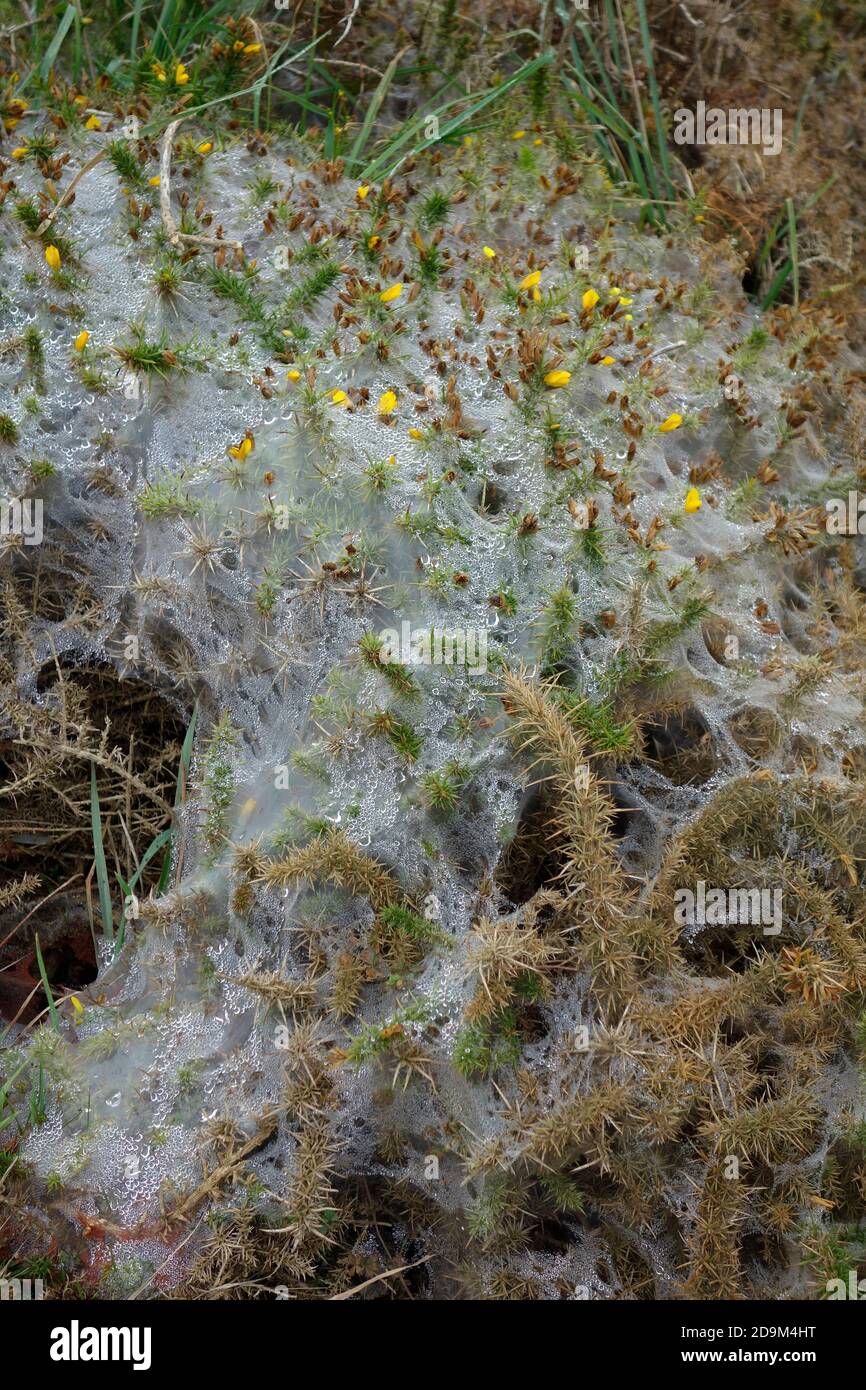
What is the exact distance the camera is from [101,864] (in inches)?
150

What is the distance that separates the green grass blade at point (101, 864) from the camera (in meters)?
3.78

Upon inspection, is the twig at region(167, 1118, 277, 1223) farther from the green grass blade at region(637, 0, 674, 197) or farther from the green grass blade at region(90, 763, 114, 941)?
the green grass blade at region(637, 0, 674, 197)

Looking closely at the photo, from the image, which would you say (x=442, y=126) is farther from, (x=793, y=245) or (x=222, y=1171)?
(x=222, y=1171)

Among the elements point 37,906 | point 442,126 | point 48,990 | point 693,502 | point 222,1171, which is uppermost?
point 442,126

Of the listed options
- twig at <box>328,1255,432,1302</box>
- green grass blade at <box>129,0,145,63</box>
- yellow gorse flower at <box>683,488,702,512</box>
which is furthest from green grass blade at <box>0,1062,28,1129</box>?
green grass blade at <box>129,0,145,63</box>

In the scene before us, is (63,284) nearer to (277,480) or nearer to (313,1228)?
(277,480)

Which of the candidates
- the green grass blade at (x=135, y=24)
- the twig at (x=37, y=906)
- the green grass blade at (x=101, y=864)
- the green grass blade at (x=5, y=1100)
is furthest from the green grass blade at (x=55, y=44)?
the green grass blade at (x=5, y=1100)

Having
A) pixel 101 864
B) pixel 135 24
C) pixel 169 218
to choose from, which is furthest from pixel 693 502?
pixel 135 24

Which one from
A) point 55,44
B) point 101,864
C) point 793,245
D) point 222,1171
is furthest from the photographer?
point 793,245

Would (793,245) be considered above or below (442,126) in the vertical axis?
below

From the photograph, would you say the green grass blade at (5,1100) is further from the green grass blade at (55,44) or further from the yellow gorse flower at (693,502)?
the green grass blade at (55,44)

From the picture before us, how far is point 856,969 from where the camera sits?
3.24 metres

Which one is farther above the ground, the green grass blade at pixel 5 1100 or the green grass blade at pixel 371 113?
the green grass blade at pixel 371 113

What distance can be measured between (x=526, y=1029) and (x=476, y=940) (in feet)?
1.15
